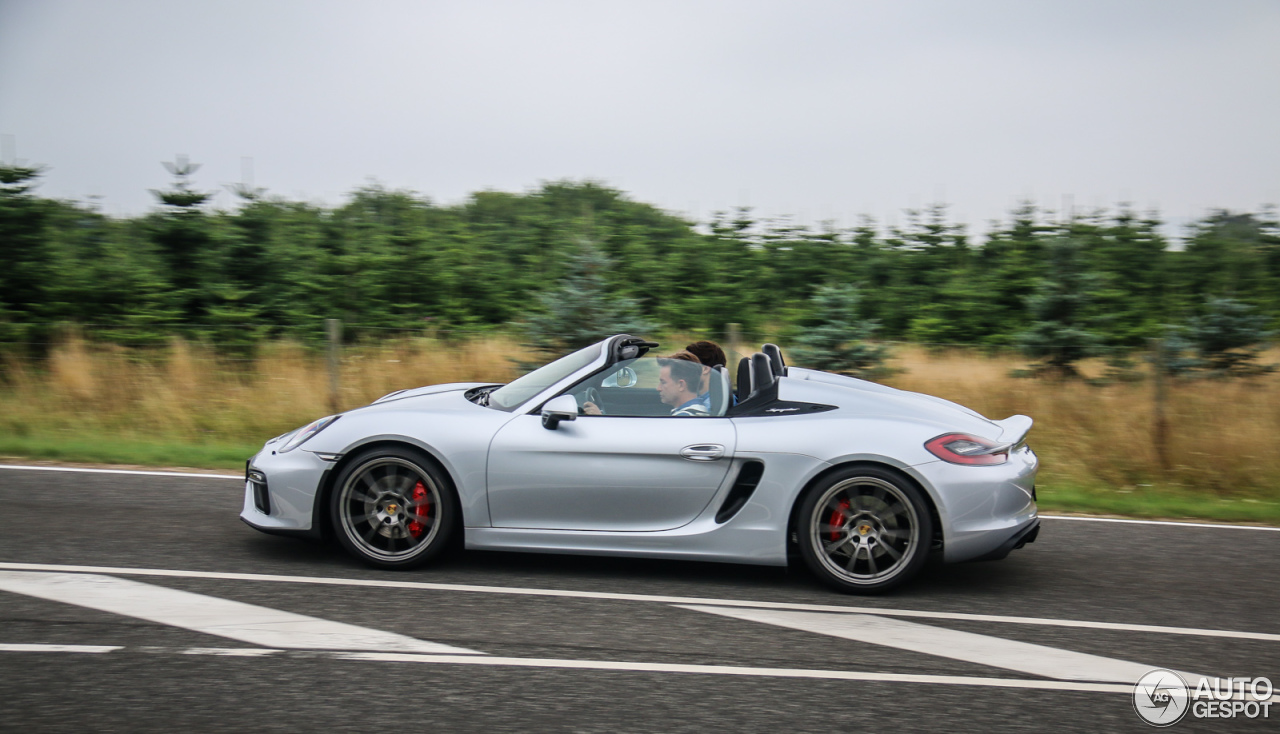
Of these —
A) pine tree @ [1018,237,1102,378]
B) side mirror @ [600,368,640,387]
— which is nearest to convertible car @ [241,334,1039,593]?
side mirror @ [600,368,640,387]

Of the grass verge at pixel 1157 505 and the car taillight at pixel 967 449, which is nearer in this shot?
the car taillight at pixel 967 449

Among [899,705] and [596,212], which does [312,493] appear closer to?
[899,705]

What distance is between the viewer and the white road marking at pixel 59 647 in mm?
3662

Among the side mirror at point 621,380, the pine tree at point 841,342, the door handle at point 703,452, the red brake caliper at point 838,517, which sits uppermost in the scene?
the pine tree at point 841,342

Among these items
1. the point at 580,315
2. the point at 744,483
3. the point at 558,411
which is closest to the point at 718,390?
the point at 744,483

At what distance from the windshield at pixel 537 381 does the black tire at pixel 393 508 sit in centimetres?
53

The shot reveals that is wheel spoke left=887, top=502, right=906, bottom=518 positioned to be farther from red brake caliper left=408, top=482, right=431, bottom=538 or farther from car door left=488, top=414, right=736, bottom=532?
red brake caliper left=408, top=482, right=431, bottom=538

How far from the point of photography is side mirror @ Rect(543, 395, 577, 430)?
474 cm

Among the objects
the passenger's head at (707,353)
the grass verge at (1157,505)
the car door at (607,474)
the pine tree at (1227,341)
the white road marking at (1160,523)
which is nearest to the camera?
the car door at (607,474)

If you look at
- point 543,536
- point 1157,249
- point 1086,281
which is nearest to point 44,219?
point 543,536

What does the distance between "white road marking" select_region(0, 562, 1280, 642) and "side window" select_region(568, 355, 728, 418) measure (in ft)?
3.16

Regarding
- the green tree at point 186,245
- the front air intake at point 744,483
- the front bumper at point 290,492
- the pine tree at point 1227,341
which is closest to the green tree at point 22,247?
the green tree at point 186,245

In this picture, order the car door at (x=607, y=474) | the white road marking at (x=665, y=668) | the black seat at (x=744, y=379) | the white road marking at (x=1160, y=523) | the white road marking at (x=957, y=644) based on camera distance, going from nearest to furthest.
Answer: the white road marking at (x=665, y=668)
the white road marking at (x=957, y=644)
the car door at (x=607, y=474)
the black seat at (x=744, y=379)
the white road marking at (x=1160, y=523)

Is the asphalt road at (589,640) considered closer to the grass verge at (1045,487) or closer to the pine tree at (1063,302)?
the grass verge at (1045,487)
